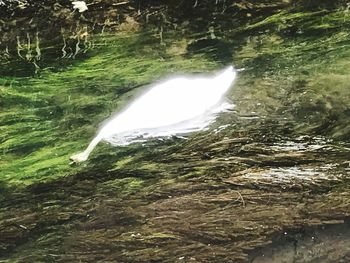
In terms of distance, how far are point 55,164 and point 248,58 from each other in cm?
83

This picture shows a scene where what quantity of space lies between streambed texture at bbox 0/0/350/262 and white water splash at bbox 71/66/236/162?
35mm

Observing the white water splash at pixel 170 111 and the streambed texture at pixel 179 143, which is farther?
the white water splash at pixel 170 111

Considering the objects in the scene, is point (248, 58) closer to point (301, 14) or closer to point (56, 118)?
point (301, 14)

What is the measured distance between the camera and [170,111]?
1.78m

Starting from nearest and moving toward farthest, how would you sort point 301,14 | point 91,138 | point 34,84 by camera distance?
point 91,138 → point 34,84 → point 301,14

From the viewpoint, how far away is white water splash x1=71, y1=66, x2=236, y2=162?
1709mm

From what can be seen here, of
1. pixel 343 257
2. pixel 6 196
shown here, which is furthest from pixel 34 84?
pixel 343 257

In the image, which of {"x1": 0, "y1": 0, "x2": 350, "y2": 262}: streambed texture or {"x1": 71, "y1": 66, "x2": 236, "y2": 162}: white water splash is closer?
{"x1": 0, "y1": 0, "x2": 350, "y2": 262}: streambed texture

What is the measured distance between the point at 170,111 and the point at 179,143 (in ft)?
0.50

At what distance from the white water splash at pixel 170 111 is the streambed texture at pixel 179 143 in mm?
35

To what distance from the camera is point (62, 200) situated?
1.58 metres

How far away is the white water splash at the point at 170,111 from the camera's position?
171 centimetres

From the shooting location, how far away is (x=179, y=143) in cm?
168

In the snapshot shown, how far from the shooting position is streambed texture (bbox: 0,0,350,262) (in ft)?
5.18
